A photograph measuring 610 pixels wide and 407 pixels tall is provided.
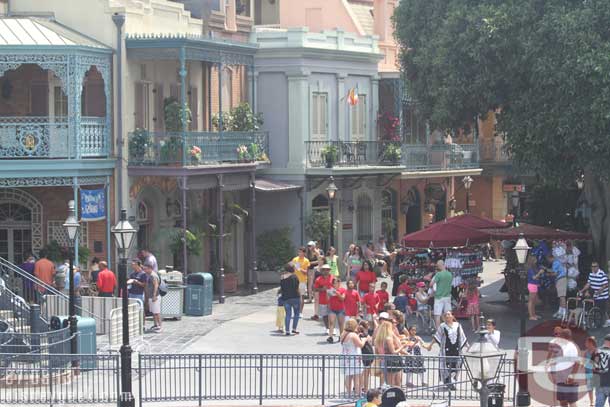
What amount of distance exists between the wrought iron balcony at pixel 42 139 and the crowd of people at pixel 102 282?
2.55m

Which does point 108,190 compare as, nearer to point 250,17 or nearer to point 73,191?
point 73,191

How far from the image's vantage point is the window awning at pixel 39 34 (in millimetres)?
33406

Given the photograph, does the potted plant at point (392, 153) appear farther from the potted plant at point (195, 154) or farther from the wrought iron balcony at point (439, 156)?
the potted plant at point (195, 154)

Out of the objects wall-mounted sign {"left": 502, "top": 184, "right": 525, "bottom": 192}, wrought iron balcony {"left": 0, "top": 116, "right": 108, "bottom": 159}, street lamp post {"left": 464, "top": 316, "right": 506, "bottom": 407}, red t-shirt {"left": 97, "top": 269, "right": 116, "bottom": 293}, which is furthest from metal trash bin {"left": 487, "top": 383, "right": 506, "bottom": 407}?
wall-mounted sign {"left": 502, "top": 184, "right": 525, "bottom": 192}

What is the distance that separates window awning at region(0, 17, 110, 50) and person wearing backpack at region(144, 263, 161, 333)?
18.9 feet

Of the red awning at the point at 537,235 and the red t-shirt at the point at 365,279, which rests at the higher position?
the red awning at the point at 537,235

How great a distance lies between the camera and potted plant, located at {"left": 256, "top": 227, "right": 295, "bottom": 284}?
4162 centimetres

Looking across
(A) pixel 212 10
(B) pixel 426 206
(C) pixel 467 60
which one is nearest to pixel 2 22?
(A) pixel 212 10

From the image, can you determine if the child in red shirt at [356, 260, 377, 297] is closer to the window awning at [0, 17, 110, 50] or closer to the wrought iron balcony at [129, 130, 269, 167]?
the wrought iron balcony at [129, 130, 269, 167]

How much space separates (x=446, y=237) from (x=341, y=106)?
1099 cm

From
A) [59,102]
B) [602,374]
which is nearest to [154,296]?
[59,102]

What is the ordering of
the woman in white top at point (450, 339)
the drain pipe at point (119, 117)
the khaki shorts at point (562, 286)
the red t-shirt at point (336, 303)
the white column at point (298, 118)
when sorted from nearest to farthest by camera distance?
the woman in white top at point (450, 339) → the red t-shirt at point (336, 303) → the khaki shorts at point (562, 286) → the drain pipe at point (119, 117) → the white column at point (298, 118)

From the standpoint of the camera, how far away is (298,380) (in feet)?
81.6

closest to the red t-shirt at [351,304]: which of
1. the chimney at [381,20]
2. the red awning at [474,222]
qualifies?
the red awning at [474,222]
